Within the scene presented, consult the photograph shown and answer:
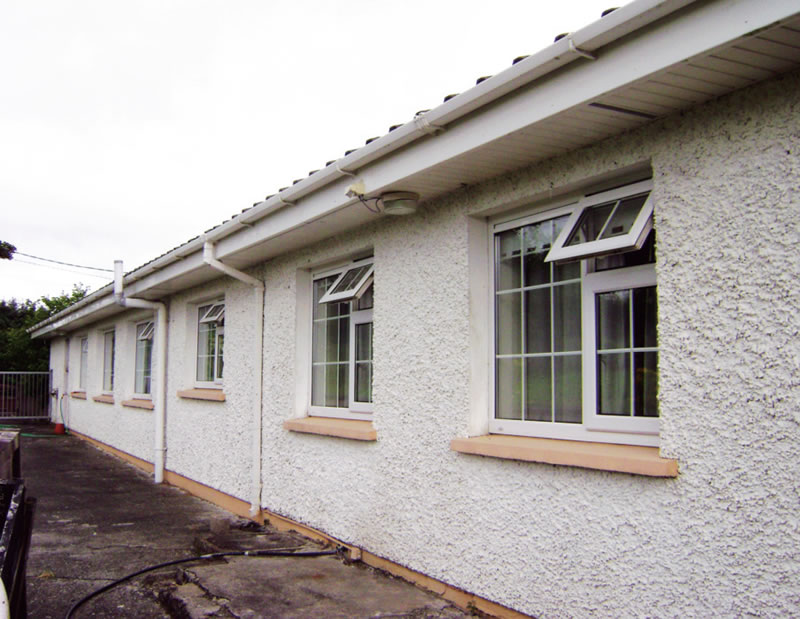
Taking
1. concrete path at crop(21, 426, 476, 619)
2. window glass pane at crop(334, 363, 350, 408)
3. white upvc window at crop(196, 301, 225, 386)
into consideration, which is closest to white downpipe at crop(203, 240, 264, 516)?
concrete path at crop(21, 426, 476, 619)

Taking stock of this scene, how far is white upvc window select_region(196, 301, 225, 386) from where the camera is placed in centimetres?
894

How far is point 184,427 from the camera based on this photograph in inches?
368

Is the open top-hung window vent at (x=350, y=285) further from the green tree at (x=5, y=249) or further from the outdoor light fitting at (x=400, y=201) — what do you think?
the green tree at (x=5, y=249)

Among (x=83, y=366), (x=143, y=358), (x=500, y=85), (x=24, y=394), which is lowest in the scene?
(x=24, y=394)

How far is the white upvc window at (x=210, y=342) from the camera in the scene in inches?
352

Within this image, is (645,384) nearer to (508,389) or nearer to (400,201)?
(508,389)

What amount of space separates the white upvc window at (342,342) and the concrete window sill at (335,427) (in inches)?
3.8

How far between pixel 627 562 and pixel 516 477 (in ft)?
2.66

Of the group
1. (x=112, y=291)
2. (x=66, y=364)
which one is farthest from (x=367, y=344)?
(x=66, y=364)

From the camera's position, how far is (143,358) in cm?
1219

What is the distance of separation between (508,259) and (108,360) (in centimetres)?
1241

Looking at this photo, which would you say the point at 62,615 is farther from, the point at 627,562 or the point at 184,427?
the point at 184,427

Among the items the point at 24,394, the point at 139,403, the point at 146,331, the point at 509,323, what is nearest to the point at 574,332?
the point at 509,323

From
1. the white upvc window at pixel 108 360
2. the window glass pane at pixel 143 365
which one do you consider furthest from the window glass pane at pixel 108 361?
the window glass pane at pixel 143 365
